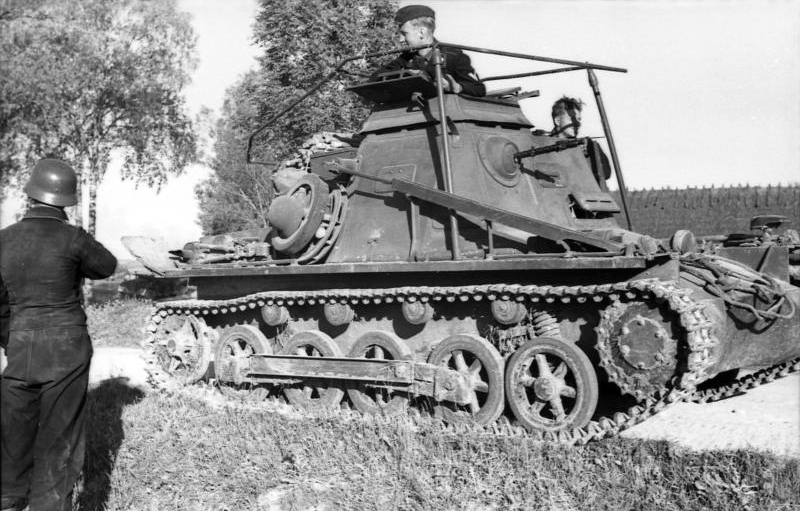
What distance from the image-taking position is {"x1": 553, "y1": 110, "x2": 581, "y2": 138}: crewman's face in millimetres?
9742

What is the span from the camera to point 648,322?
20.7 feet

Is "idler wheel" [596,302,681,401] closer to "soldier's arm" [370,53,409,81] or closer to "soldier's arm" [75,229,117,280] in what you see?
"soldier's arm" [370,53,409,81]

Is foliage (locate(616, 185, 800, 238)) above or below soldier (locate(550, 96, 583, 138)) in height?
below

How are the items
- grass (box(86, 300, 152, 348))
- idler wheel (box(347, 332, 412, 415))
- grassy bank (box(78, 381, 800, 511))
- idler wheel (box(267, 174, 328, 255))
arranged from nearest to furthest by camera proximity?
grassy bank (box(78, 381, 800, 511)) → idler wheel (box(347, 332, 412, 415)) → idler wheel (box(267, 174, 328, 255)) → grass (box(86, 300, 152, 348))

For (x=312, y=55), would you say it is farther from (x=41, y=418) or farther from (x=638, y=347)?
(x=41, y=418)

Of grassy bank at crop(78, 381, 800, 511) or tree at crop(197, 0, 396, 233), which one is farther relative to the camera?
tree at crop(197, 0, 396, 233)

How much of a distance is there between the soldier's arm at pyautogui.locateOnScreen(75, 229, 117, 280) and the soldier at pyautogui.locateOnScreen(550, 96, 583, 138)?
19.5ft

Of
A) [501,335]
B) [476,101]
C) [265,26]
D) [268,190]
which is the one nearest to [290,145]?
[265,26]

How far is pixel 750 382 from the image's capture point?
7.97 meters

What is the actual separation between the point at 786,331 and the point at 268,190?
2284 centimetres

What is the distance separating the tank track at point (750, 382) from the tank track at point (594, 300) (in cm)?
177

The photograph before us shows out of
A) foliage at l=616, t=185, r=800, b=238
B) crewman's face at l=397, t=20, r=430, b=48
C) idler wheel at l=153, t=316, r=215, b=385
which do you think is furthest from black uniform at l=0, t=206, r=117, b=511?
foliage at l=616, t=185, r=800, b=238

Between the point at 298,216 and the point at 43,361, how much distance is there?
377cm

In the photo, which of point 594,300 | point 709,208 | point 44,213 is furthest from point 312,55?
point 44,213
